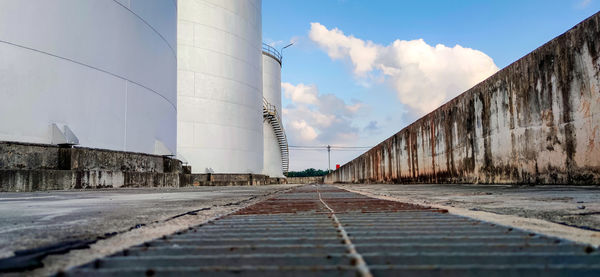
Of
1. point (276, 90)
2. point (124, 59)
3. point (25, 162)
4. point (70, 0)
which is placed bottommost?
point (25, 162)

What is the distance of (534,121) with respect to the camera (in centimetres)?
738

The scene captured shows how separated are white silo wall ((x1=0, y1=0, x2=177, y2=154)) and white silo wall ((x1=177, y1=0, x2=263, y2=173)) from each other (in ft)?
21.0

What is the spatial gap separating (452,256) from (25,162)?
869cm

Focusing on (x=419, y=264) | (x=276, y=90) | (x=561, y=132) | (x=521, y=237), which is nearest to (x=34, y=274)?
(x=419, y=264)

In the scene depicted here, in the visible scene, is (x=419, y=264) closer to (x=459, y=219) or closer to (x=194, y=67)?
(x=459, y=219)

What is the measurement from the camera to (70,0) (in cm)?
938

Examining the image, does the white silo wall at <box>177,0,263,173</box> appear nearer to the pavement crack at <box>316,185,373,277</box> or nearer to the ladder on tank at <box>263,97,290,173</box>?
Answer: the ladder on tank at <box>263,97,290,173</box>

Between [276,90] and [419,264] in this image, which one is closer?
[419,264]

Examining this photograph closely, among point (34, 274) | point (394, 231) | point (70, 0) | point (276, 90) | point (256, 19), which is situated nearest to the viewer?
point (34, 274)

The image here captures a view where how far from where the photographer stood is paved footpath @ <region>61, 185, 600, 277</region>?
1.17 metres

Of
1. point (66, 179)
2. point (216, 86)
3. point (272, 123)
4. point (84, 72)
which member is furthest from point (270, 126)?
point (66, 179)

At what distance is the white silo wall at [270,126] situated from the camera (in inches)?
1416

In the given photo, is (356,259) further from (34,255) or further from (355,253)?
(34,255)

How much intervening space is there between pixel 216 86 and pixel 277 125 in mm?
15547
